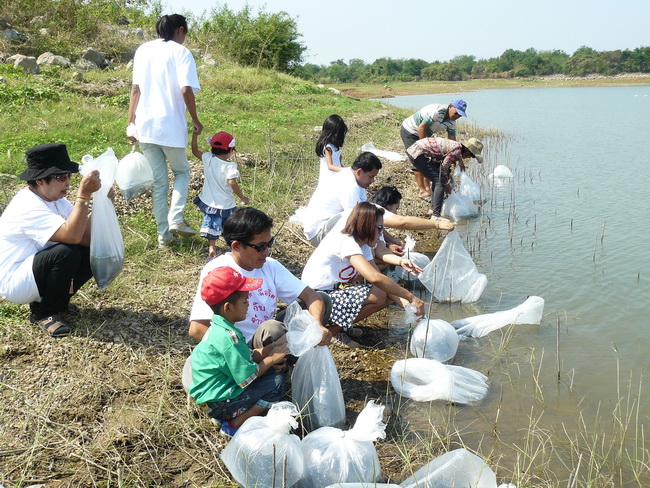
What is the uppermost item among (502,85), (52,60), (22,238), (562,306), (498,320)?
(52,60)

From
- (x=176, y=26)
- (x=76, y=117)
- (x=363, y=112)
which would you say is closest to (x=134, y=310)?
(x=176, y=26)

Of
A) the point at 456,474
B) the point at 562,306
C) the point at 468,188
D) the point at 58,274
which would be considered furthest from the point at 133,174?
the point at 468,188

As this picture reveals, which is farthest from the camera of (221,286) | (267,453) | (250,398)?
(250,398)

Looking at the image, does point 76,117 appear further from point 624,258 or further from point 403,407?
point 624,258

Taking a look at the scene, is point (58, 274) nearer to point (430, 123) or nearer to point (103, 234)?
point (103, 234)

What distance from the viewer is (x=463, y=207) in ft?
25.1

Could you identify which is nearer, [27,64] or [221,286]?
[221,286]

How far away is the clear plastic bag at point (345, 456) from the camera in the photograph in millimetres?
2457

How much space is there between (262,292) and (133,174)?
216 centimetres

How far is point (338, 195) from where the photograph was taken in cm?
489

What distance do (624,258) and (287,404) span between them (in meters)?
4.92

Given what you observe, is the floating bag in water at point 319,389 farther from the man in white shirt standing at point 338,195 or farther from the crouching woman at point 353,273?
the man in white shirt standing at point 338,195

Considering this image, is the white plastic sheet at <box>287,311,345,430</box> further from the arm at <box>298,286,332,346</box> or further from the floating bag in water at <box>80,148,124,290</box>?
the floating bag in water at <box>80,148,124,290</box>

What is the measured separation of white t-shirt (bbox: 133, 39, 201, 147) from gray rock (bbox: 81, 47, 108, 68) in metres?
10.3
